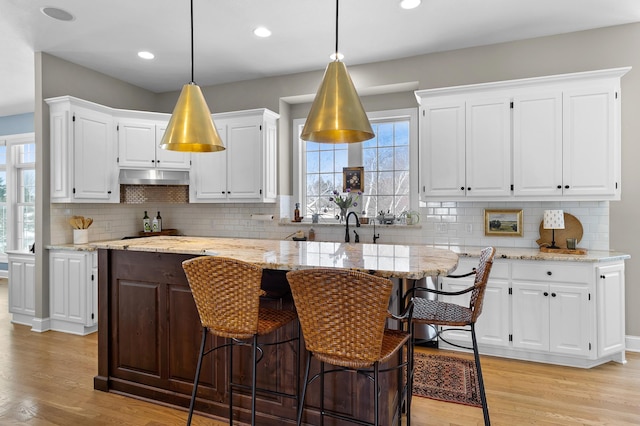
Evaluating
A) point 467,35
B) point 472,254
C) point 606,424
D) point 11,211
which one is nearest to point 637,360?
point 606,424

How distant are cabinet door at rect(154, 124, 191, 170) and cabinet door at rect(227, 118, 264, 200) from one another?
0.62m

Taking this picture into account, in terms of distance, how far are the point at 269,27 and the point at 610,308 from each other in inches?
150

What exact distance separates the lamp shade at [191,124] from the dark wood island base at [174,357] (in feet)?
2.43

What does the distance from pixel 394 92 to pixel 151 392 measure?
12.7 ft

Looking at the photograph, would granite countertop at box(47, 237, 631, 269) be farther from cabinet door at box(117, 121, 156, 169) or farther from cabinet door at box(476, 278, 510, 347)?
cabinet door at box(117, 121, 156, 169)

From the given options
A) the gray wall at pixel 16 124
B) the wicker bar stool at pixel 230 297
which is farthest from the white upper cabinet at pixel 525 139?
the gray wall at pixel 16 124

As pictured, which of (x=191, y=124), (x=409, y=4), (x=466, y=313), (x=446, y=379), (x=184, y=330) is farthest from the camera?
(x=409, y=4)

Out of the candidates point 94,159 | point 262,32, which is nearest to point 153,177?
point 94,159

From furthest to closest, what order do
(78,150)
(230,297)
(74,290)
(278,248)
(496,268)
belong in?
(78,150) → (74,290) → (496,268) → (278,248) → (230,297)

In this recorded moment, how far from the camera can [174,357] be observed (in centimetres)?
263

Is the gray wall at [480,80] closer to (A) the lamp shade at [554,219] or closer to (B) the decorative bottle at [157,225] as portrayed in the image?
(A) the lamp shade at [554,219]

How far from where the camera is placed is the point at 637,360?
341cm

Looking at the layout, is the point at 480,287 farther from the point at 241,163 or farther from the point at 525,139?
the point at 241,163

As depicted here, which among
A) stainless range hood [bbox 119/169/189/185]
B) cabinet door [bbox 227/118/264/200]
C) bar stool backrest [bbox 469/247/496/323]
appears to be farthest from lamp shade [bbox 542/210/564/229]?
stainless range hood [bbox 119/169/189/185]
